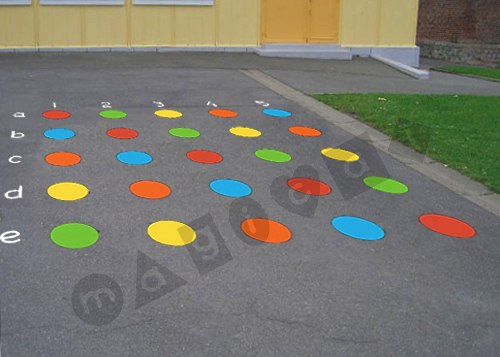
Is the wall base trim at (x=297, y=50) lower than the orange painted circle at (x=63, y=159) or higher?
higher

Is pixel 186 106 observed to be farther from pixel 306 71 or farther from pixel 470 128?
pixel 306 71

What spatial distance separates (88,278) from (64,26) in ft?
37.1

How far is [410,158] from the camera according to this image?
7047mm

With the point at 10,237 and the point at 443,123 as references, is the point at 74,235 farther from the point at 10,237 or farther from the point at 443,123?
the point at 443,123

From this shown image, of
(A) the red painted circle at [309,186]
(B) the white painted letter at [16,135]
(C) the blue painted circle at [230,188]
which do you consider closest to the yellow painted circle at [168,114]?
(B) the white painted letter at [16,135]

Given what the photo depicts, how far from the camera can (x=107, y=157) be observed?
20.8 feet

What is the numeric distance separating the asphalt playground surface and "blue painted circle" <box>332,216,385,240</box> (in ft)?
0.30

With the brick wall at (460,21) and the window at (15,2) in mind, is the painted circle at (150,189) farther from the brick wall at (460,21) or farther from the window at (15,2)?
the brick wall at (460,21)

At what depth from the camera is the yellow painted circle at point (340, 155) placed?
6.81 metres

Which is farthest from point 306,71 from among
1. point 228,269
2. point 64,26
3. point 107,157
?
point 228,269

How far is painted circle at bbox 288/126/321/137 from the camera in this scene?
7656 mm

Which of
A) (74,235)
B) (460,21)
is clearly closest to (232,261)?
(74,235)

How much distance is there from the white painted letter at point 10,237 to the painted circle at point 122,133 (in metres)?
2.64

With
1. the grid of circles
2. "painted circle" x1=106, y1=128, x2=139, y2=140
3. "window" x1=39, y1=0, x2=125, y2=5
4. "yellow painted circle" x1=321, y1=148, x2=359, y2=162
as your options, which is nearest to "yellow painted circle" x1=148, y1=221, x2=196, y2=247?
the grid of circles
